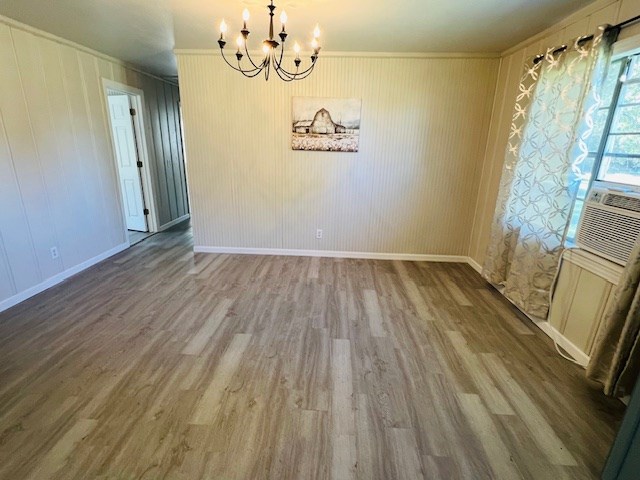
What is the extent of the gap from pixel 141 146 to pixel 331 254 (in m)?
3.30

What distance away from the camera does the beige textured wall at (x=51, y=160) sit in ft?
8.63

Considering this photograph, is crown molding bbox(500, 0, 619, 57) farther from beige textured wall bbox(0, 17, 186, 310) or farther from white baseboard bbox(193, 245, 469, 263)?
beige textured wall bbox(0, 17, 186, 310)

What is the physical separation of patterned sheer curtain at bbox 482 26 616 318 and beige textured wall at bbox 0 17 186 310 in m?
4.50

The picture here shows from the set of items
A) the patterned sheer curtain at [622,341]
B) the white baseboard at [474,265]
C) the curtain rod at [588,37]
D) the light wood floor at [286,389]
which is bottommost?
the light wood floor at [286,389]

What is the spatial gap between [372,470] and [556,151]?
2.52 meters

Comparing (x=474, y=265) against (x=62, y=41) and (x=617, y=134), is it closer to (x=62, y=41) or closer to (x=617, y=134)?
(x=617, y=134)

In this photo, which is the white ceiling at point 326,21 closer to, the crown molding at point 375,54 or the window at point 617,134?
the crown molding at point 375,54

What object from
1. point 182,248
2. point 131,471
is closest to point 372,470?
point 131,471

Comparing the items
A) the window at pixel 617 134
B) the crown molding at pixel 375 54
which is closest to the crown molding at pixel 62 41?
the crown molding at pixel 375 54

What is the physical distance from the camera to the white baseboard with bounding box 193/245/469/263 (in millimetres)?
3988

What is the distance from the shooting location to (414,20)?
2477 millimetres

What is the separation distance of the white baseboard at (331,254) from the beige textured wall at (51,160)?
1.26 metres

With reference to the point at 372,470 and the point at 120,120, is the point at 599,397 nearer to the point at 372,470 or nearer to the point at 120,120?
the point at 372,470

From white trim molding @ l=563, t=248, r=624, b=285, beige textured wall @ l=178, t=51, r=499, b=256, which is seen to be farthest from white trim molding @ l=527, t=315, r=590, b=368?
beige textured wall @ l=178, t=51, r=499, b=256
